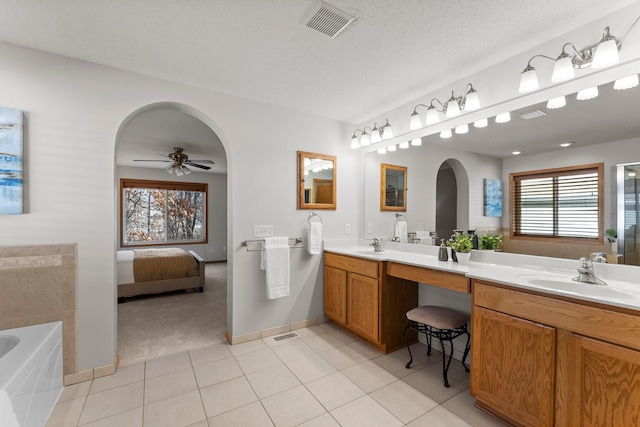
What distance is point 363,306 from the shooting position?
2.66 metres

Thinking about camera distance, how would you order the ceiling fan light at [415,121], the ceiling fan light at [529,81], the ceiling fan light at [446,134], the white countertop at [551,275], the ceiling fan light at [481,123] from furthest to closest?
the ceiling fan light at [415,121] → the ceiling fan light at [446,134] → the ceiling fan light at [481,123] → the ceiling fan light at [529,81] → the white countertop at [551,275]

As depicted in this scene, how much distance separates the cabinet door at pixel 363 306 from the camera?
2539mm

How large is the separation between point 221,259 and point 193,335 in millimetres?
4824

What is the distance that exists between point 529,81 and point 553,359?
1.64 metres

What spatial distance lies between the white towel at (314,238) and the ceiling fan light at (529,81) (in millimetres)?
2092

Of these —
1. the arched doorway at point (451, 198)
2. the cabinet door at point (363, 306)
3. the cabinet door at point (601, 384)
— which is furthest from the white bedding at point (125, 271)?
the cabinet door at point (601, 384)

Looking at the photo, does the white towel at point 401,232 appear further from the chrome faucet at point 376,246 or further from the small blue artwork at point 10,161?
A: the small blue artwork at point 10,161

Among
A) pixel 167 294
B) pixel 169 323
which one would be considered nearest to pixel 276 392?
pixel 169 323

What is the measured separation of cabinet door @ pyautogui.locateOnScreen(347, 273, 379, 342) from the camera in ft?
8.33

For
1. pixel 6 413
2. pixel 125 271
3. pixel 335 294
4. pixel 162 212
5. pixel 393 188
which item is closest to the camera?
pixel 6 413

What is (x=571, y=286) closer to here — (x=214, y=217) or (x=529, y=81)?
(x=529, y=81)

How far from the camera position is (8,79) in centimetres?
193

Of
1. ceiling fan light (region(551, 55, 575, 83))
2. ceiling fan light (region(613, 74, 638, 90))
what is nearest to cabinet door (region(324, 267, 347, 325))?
ceiling fan light (region(551, 55, 575, 83))

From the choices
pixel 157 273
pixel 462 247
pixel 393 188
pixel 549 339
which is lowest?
pixel 157 273
